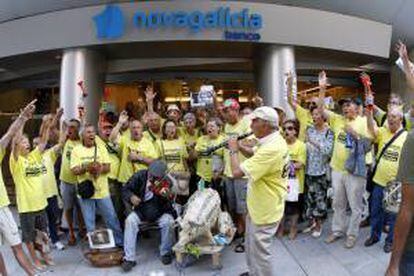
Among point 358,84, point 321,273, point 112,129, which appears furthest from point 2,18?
point 358,84

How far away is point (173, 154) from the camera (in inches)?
269

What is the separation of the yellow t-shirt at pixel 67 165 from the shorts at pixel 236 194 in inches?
91.2

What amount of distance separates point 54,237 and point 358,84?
11.7 m

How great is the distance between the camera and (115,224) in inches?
256

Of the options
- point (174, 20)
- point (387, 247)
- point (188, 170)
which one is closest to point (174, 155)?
point (188, 170)

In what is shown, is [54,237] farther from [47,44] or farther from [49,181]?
[47,44]

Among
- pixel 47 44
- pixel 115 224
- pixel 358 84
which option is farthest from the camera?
pixel 358 84

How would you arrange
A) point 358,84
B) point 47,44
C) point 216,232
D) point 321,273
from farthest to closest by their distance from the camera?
point 358,84
point 47,44
point 216,232
point 321,273

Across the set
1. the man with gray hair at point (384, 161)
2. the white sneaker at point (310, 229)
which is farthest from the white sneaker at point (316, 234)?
the man with gray hair at point (384, 161)

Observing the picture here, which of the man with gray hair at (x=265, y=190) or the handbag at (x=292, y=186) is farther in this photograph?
the handbag at (x=292, y=186)

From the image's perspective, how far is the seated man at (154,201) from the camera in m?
6.01

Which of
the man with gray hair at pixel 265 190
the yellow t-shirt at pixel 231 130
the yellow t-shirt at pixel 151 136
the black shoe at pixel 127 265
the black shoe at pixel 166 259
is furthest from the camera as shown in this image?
the yellow t-shirt at pixel 151 136

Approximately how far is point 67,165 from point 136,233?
1.65m

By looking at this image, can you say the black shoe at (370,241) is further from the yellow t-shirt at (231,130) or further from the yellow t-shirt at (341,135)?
the yellow t-shirt at (231,130)
